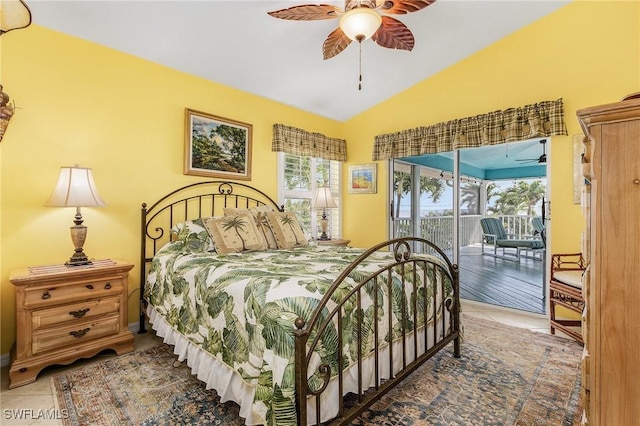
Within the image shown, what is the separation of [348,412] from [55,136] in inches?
113

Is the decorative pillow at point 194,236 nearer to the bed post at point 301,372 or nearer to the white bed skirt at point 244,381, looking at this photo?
the white bed skirt at point 244,381


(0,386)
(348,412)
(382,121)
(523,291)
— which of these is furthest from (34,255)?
(523,291)

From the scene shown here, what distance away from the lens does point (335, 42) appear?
2.38 m

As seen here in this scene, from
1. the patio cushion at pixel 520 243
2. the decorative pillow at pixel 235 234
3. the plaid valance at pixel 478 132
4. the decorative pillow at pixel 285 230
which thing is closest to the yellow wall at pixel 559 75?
the plaid valance at pixel 478 132

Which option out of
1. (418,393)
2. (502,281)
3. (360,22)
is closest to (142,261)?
(418,393)

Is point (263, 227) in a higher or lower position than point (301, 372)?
higher

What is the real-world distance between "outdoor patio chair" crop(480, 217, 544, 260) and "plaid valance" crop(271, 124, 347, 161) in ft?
9.07

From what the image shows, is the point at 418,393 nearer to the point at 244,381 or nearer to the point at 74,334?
the point at 244,381

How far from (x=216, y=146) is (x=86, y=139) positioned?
117cm

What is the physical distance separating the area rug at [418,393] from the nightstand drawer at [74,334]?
199 millimetres

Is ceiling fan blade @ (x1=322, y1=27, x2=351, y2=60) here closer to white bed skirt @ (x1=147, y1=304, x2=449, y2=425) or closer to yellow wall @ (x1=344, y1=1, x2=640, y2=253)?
yellow wall @ (x1=344, y1=1, x2=640, y2=253)

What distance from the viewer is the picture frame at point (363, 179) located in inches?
178

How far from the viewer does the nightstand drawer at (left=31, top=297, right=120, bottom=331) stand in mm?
1953

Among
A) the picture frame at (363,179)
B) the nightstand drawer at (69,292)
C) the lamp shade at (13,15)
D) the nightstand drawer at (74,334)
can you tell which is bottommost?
the nightstand drawer at (74,334)
